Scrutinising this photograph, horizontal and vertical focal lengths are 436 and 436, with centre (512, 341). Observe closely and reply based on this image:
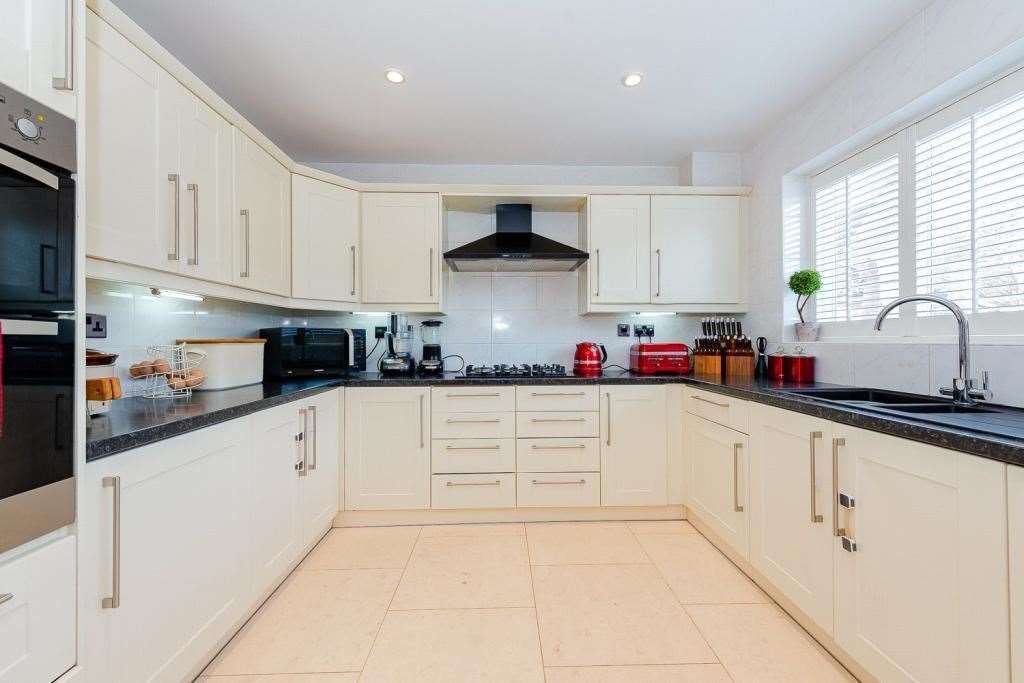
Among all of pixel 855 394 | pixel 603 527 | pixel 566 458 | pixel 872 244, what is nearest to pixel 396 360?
pixel 566 458

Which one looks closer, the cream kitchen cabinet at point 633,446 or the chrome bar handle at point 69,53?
the chrome bar handle at point 69,53

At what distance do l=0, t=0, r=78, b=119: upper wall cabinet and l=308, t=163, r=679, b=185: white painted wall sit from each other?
231 cm

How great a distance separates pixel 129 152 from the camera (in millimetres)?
1425

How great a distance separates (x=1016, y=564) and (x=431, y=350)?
8.95 ft

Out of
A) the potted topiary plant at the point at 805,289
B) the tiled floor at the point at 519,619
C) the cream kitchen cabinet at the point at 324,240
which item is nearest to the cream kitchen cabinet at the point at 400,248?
the cream kitchen cabinet at the point at 324,240

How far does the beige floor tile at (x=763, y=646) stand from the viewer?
145cm

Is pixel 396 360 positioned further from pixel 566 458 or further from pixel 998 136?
pixel 998 136

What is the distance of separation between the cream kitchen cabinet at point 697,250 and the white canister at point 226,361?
2467mm

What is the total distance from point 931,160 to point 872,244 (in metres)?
0.42

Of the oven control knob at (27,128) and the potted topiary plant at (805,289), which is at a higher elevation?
the oven control knob at (27,128)

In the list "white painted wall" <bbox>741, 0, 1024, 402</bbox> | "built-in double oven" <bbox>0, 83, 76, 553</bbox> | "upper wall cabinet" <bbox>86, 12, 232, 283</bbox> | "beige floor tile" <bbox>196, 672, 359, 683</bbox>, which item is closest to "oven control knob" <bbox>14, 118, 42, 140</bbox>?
"built-in double oven" <bbox>0, 83, 76, 553</bbox>

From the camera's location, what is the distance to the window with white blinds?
1584mm

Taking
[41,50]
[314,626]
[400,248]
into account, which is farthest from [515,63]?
[314,626]

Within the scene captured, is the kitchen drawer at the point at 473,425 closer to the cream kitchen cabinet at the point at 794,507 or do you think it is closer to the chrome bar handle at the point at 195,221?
the cream kitchen cabinet at the point at 794,507
